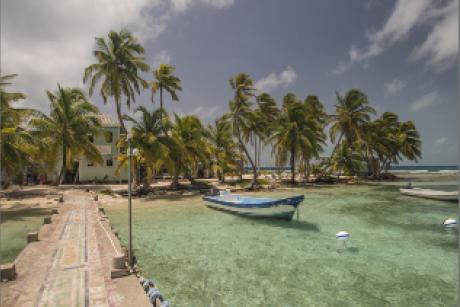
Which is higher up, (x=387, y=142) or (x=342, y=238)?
(x=387, y=142)

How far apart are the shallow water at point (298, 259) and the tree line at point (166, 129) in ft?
31.0

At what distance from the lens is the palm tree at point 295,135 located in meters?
35.9

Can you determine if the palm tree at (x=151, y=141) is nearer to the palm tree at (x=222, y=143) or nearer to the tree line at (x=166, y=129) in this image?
the tree line at (x=166, y=129)

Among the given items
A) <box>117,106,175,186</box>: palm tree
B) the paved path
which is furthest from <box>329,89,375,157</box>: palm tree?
the paved path

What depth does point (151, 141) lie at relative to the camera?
2361 centimetres

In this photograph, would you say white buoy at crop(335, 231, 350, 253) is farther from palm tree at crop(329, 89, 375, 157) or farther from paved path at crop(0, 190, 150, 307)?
palm tree at crop(329, 89, 375, 157)

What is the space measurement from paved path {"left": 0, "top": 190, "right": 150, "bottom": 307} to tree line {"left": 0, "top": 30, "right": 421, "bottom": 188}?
1050cm

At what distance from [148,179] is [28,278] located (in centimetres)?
1972

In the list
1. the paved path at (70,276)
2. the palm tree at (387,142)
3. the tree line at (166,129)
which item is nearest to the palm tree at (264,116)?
the tree line at (166,129)

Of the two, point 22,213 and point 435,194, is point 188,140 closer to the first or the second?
point 22,213

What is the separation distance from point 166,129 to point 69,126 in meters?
10.5

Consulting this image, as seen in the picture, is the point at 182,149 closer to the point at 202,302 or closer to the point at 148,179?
the point at 148,179

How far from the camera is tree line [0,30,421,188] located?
20.7 metres


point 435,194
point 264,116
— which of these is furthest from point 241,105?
point 435,194
